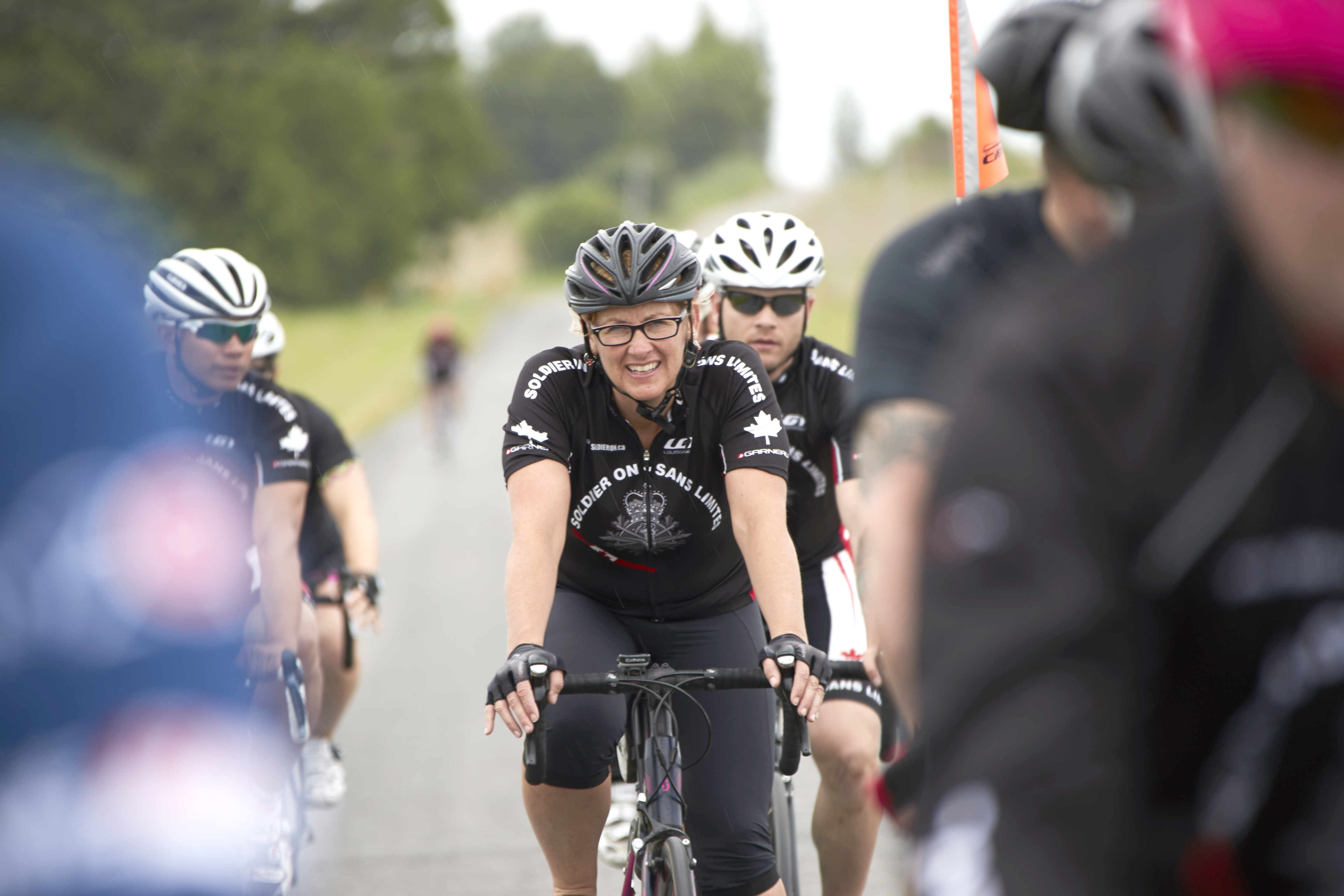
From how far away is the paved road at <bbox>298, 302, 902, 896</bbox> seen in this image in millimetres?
5812

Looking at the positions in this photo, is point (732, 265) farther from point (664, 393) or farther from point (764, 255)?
point (664, 393)

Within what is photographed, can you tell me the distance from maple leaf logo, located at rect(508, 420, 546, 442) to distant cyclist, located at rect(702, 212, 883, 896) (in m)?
0.97

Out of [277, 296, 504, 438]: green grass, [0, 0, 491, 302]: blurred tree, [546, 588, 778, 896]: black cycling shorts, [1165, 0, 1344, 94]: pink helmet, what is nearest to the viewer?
[1165, 0, 1344, 94]: pink helmet

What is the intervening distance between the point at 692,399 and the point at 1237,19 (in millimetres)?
3076

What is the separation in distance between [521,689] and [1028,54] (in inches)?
80.1

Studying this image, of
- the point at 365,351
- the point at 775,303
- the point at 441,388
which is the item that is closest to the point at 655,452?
the point at 775,303

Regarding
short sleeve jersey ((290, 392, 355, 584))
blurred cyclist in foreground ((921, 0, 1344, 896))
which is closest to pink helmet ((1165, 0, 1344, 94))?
blurred cyclist in foreground ((921, 0, 1344, 896))

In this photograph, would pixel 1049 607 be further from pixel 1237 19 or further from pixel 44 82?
pixel 44 82

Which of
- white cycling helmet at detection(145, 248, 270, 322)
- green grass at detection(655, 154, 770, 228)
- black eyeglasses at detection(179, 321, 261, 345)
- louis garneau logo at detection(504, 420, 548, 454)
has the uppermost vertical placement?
green grass at detection(655, 154, 770, 228)

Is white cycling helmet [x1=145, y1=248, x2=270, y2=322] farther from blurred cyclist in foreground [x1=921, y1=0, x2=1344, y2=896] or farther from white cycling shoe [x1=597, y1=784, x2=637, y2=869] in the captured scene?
blurred cyclist in foreground [x1=921, y1=0, x2=1344, y2=896]

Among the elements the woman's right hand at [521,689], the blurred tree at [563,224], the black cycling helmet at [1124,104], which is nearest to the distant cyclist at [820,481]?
the woman's right hand at [521,689]

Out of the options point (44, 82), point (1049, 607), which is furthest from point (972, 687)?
point (44, 82)

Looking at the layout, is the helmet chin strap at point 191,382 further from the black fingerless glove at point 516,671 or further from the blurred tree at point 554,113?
the blurred tree at point 554,113

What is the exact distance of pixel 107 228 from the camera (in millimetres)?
3443
